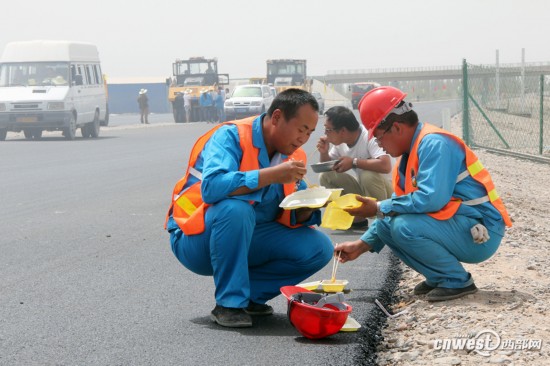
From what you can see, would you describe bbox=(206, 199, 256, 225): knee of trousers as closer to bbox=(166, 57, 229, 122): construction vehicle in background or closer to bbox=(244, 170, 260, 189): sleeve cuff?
bbox=(244, 170, 260, 189): sleeve cuff

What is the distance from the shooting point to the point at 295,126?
565 cm

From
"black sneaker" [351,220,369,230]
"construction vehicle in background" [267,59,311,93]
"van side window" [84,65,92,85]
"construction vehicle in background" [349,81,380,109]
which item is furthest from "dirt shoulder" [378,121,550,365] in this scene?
"construction vehicle in background" [349,81,380,109]

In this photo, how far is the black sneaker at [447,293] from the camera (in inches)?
247

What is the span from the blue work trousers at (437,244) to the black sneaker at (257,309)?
35.2 inches

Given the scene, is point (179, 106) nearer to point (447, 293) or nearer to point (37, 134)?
point (37, 134)

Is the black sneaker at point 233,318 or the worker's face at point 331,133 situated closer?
the black sneaker at point 233,318

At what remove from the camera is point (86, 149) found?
81.8 ft

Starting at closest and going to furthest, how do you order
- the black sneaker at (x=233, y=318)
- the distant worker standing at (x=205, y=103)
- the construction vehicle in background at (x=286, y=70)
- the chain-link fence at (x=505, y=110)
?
the black sneaker at (x=233, y=318) → the chain-link fence at (x=505, y=110) → the distant worker standing at (x=205, y=103) → the construction vehicle in background at (x=286, y=70)

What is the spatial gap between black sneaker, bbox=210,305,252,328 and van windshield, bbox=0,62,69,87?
23655 mm

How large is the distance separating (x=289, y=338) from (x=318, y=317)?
0.29 metres

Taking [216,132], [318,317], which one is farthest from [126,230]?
[318,317]

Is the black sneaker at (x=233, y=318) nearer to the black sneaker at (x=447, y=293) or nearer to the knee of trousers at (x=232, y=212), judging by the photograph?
the knee of trousers at (x=232, y=212)

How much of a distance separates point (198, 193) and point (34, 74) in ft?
79.4

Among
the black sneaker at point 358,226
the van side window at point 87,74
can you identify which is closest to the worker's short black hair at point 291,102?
the black sneaker at point 358,226
